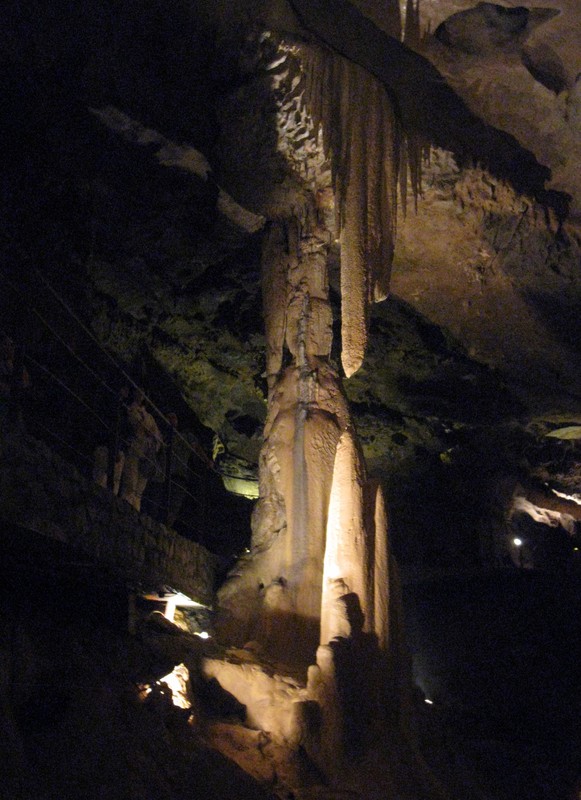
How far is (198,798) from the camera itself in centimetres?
471

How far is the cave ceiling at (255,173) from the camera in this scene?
865 centimetres

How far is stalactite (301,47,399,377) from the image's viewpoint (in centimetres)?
875

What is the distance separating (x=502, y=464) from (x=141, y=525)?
422 inches

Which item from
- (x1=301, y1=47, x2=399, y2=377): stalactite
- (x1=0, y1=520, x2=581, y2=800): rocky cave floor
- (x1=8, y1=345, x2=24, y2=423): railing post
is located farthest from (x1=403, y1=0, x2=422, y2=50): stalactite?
(x1=0, y1=520, x2=581, y2=800): rocky cave floor

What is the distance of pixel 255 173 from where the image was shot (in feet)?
31.9

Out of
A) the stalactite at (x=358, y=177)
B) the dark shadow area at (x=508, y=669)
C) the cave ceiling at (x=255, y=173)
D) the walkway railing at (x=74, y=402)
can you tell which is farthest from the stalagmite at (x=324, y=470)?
the dark shadow area at (x=508, y=669)

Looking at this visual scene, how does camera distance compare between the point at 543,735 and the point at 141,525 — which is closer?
the point at 141,525

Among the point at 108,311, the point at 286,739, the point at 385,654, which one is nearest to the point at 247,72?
the point at 108,311

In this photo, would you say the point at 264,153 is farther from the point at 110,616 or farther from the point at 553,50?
the point at 110,616

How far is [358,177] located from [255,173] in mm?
1516

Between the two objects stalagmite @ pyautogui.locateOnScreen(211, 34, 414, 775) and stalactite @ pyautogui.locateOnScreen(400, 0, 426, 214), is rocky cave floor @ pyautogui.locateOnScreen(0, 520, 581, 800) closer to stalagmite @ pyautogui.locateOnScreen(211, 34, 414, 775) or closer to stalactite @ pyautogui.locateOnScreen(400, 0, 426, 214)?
stalagmite @ pyautogui.locateOnScreen(211, 34, 414, 775)

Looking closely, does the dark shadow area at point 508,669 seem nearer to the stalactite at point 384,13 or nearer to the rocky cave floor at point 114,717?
the rocky cave floor at point 114,717

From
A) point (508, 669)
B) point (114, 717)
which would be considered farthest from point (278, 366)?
point (508, 669)

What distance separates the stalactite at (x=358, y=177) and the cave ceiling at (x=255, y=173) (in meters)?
0.28
